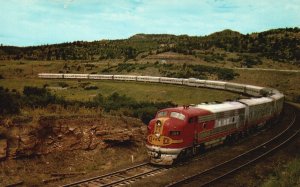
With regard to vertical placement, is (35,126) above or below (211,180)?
above

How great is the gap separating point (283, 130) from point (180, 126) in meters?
18.7

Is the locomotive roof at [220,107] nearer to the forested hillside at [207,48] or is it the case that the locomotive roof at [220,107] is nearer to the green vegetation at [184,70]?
the green vegetation at [184,70]

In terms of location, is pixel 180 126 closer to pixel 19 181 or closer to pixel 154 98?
pixel 19 181

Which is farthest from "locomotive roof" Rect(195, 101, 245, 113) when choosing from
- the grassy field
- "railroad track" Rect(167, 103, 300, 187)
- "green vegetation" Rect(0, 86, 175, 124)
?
the grassy field

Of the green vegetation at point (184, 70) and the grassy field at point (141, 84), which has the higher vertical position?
the green vegetation at point (184, 70)

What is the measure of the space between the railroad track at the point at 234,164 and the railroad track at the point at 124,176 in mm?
2406

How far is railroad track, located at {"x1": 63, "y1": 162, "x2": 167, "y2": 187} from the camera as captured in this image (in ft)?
62.1

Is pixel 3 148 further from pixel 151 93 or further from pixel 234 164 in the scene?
pixel 151 93

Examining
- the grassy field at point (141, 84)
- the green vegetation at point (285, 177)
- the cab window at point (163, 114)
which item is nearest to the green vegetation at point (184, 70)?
the grassy field at point (141, 84)

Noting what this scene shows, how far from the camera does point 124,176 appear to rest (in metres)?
20.4

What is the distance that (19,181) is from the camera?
19141 millimetres

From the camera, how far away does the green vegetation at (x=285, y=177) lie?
17.1 metres

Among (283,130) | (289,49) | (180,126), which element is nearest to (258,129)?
(283,130)

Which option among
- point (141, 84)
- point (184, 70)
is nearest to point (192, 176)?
point (141, 84)
